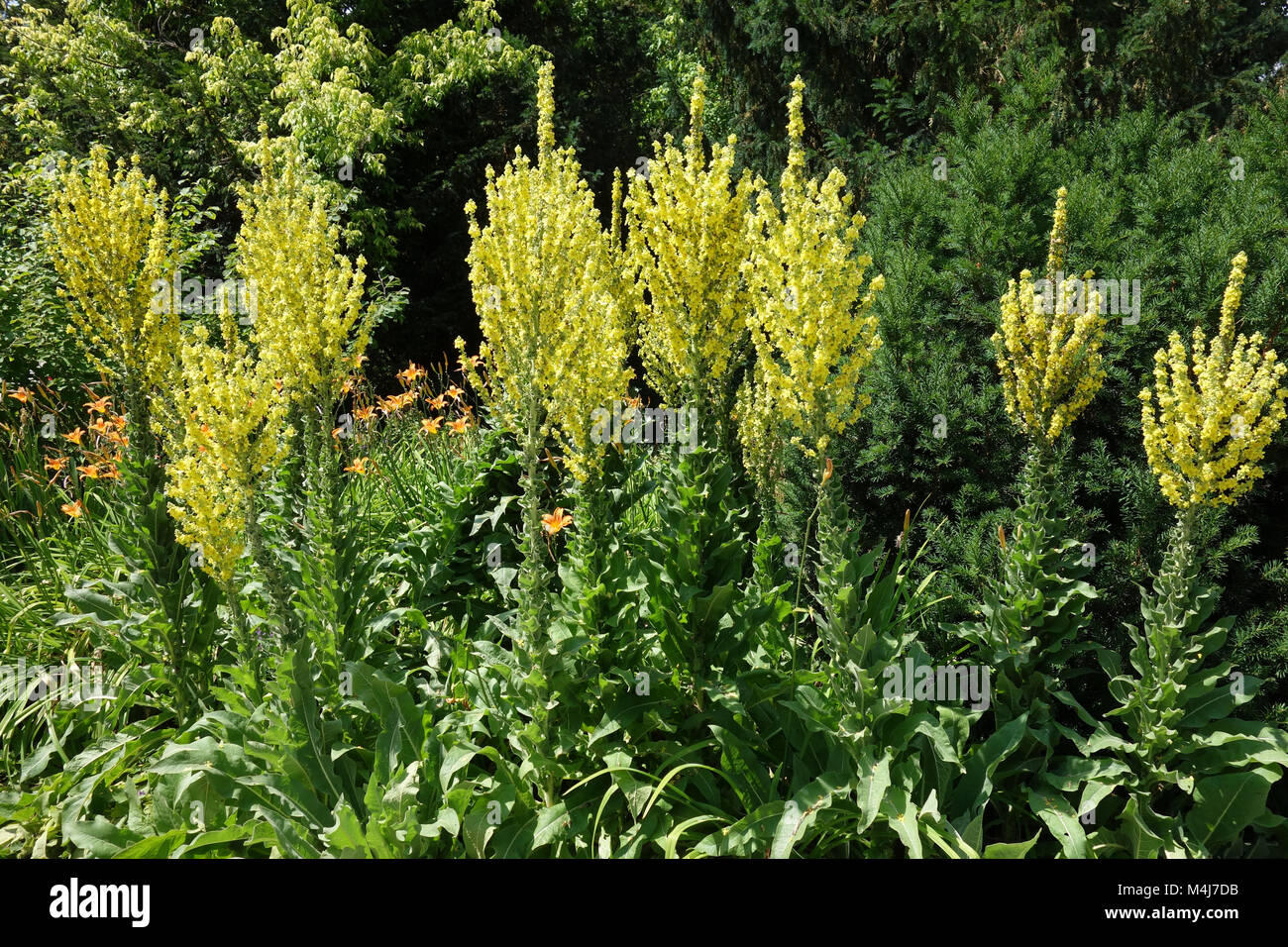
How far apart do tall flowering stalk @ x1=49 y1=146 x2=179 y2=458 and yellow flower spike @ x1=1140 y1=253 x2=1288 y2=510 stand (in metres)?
3.97

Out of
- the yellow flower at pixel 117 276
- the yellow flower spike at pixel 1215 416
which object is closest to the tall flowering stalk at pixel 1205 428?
the yellow flower spike at pixel 1215 416

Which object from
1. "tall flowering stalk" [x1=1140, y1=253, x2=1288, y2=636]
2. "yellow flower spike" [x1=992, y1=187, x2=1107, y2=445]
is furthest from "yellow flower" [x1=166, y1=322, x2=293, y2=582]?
"tall flowering stalk" [x1=1140, y1=253, x2=1288, y2=636]

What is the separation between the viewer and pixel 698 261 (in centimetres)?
314

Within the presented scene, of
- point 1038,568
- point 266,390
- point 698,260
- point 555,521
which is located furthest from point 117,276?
point 1038,568

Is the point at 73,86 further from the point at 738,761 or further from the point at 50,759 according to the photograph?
the point at 738,761

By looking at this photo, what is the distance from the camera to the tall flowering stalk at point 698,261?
3125 mm

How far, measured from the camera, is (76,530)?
5.65 m

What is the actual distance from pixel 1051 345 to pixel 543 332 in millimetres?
1833

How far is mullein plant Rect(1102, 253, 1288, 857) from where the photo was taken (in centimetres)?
296

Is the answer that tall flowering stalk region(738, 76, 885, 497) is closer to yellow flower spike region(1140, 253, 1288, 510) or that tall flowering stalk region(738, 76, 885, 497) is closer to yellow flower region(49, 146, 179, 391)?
yellow flower spike region(1140, 253, 1288, 510)

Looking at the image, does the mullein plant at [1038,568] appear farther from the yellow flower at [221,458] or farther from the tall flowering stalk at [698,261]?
the yellow flower at [221,458]

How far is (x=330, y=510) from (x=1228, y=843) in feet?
12.1

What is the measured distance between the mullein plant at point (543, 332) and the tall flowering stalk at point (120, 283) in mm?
1588

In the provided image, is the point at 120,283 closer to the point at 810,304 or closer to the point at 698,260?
the point at 698,260
